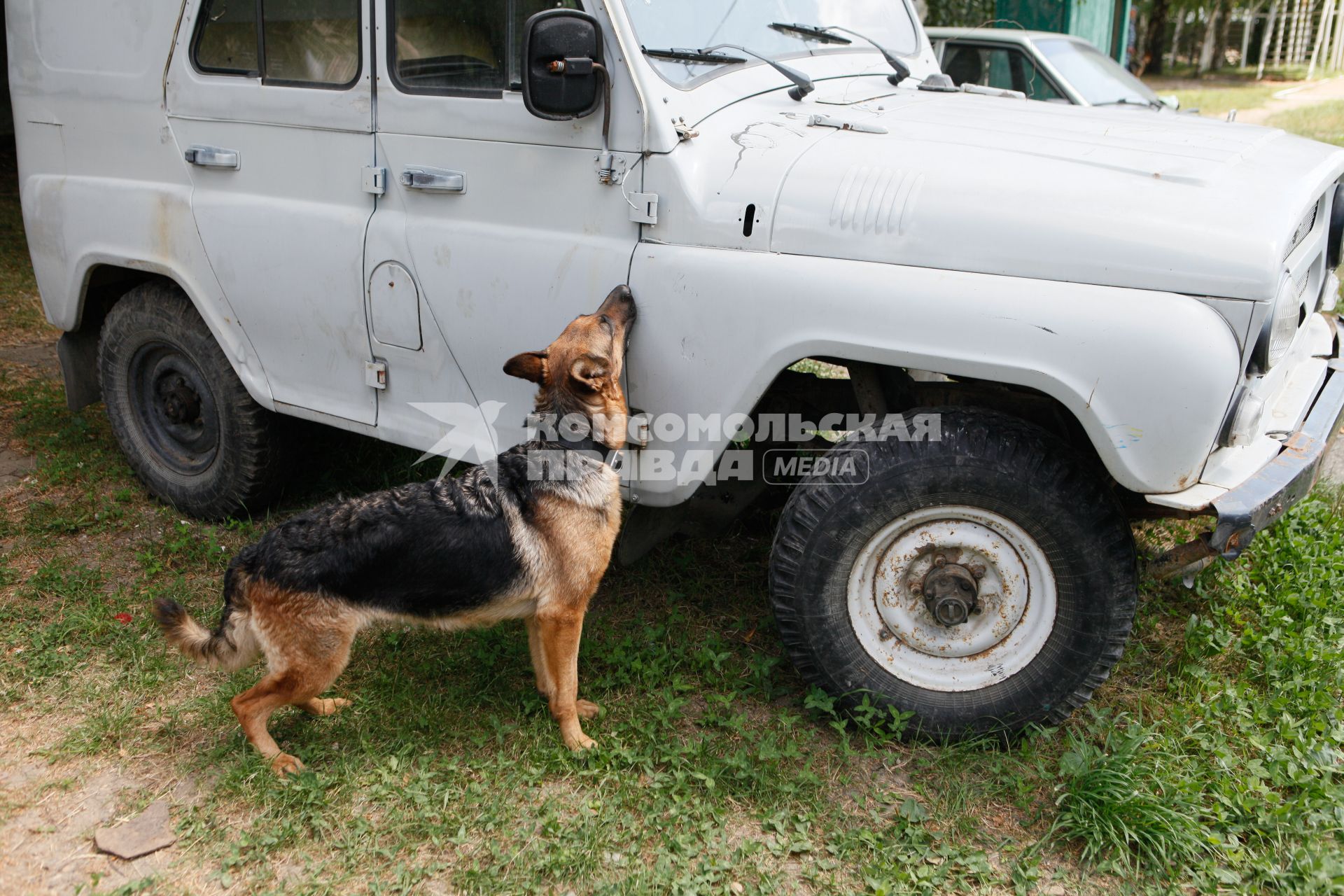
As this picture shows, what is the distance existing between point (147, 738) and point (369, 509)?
1.06 meters

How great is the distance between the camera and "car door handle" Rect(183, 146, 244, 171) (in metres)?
3.56

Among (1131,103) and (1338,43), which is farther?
(1338,43)

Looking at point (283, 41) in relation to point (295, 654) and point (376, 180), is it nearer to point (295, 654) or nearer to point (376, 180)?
point (376, 180)

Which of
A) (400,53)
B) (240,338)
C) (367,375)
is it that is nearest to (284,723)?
(367,375)

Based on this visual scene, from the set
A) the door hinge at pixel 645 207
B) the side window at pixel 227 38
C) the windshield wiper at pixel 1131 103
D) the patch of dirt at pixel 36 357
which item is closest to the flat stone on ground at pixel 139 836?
the door hinge at pixel 645 207

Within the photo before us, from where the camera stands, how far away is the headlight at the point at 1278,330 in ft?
7.64

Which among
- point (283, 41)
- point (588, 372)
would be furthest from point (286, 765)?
point (283, 41)

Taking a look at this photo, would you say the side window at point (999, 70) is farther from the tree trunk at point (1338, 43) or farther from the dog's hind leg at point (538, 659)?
the tree trunk at point (1338, 43)

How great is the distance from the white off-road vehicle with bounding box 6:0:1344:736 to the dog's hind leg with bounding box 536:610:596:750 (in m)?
0.44

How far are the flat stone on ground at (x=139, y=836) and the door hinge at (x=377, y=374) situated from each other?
1474 mm

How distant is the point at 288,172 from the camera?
136 inches

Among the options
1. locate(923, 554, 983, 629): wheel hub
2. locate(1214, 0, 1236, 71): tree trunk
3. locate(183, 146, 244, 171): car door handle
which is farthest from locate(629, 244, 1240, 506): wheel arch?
locate(1214, 0, 1236, 71): tree trunk

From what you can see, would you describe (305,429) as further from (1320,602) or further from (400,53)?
(1320,602)

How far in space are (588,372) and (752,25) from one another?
4.53ft
